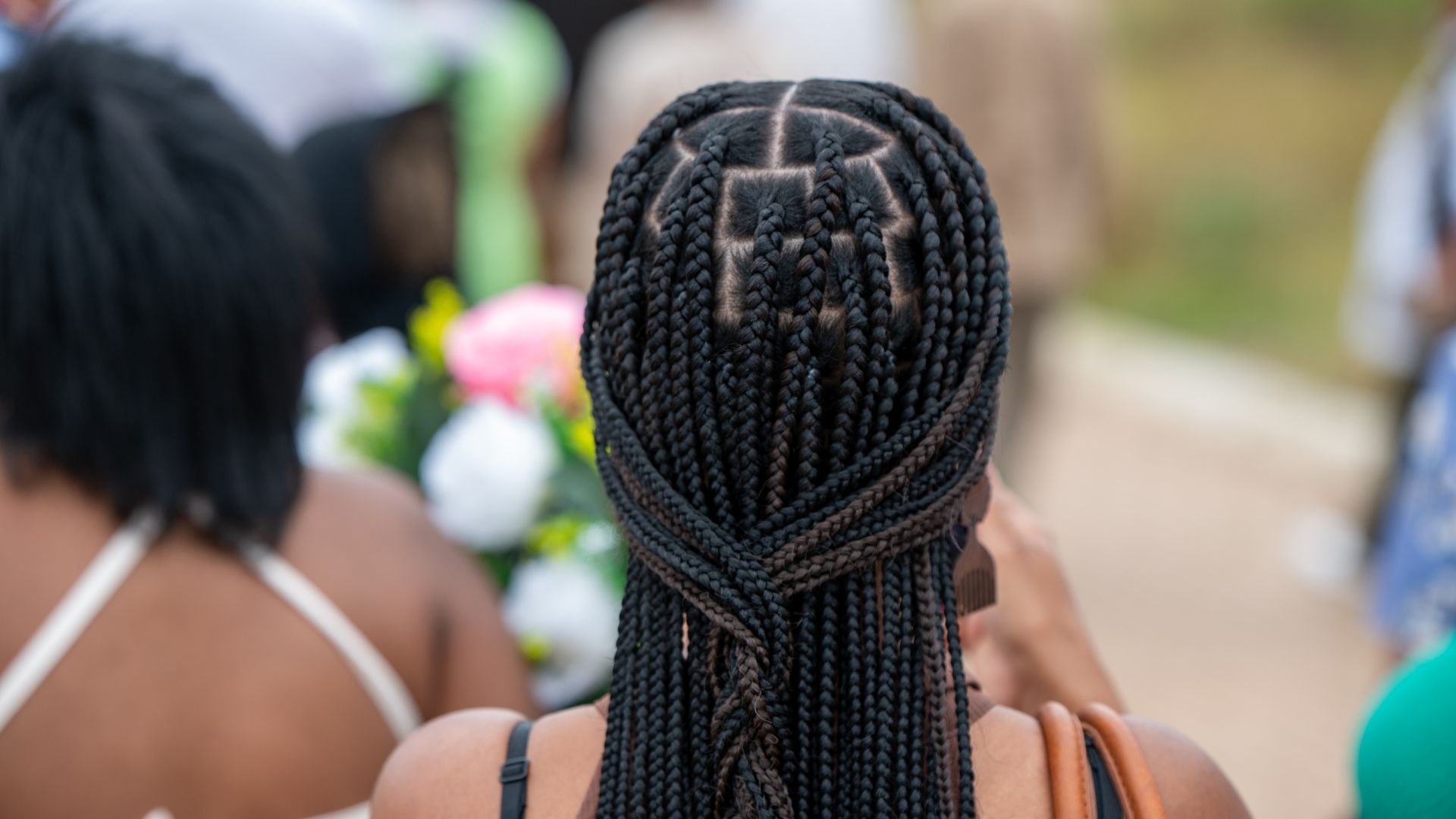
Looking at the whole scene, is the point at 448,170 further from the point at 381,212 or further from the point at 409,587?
the point at 409,587

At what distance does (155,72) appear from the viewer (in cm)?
197

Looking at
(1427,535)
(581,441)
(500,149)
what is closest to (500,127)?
(500,149)

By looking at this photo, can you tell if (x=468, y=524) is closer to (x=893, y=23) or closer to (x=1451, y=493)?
(x=1451, y=493)

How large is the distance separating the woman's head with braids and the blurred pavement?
2.11 metres

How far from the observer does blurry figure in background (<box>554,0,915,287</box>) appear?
5.20 metres

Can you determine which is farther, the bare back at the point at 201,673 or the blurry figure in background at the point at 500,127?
the blurry figure in background at the point at 500,127

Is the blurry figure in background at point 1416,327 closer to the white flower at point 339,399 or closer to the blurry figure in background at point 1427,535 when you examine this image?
the blurry figure in background at point 1427,535

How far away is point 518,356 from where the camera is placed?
2508 mm

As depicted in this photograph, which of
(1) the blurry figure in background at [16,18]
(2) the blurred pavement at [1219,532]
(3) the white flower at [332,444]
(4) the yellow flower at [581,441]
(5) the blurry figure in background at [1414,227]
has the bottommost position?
(2) the blurred pavement at [1219,532]

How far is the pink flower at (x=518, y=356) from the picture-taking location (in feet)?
8.16

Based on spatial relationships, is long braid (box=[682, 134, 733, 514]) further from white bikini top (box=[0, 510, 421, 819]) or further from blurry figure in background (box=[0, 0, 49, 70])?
blurry figure in background (box=[0, 0, 49, 70])

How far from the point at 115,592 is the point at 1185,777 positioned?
1.33 metres

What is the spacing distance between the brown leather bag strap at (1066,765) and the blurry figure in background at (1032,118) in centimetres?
389

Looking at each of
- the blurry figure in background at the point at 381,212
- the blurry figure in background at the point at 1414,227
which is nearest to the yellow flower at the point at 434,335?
the blurry figure in background at the point at 381,212
